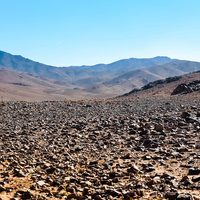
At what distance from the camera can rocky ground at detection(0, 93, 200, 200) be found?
5070mm

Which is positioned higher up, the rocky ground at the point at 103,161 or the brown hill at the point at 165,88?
the brown hill at the point at 165,88

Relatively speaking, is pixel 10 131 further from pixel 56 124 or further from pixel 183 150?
pixel 183 150

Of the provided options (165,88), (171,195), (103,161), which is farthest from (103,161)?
(165,88)

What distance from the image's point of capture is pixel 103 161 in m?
7.16

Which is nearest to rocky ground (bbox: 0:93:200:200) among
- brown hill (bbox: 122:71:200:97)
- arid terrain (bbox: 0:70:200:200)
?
arid terrain (bbox: 0:70:200:200)

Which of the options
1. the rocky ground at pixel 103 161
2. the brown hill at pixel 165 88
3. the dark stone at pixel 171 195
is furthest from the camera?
the brown hill at pixel 165 88

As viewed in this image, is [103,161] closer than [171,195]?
No

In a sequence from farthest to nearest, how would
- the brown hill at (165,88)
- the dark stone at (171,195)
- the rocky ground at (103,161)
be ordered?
the brown hill at (165,88) < the rocky ground at (103,161) < the dark stone at (171,195)

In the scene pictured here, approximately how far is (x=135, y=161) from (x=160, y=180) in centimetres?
158

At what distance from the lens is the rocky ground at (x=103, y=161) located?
507 centimetres

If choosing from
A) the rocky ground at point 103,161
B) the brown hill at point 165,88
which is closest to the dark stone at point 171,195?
the rocky ground at point 103,161

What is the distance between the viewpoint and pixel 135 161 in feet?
22.8

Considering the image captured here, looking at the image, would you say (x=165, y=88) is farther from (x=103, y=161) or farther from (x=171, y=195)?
(x=171, y=195)

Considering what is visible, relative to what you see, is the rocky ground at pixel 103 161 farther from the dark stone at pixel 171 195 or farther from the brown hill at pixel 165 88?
the brown hill at pixel 165 88
